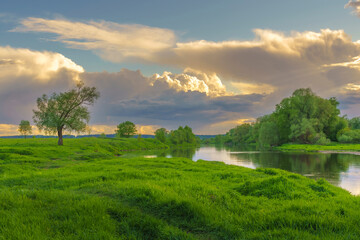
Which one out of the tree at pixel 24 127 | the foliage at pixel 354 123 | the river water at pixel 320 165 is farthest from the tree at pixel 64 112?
the foliage at pixel 354 123

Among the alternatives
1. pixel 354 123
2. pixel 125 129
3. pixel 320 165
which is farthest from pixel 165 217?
pixel 354 123

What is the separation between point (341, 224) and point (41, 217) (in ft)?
27.2

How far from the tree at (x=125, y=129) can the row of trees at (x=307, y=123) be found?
65.9m

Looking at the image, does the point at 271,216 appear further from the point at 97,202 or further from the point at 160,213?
the point at 97,202

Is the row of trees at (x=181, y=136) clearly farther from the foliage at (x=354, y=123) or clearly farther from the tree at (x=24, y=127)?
the foliage at (x=354, y=123)

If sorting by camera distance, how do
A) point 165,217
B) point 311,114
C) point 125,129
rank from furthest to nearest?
1. point 125,129
2. point 311,114
3. point 165,217

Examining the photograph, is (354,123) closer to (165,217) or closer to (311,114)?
(311,114)

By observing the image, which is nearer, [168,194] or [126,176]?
[168,194]

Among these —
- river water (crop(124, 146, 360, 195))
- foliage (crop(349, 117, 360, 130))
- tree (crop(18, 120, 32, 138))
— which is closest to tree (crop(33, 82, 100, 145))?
river water (crop(124, 146, 360, 195))

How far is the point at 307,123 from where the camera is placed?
82312mm

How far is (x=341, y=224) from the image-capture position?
6.29m

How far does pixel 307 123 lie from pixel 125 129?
8457cm

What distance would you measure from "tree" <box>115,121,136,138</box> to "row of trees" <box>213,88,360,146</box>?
65921 mm

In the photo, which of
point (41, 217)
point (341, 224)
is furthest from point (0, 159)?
point (341, 224)
